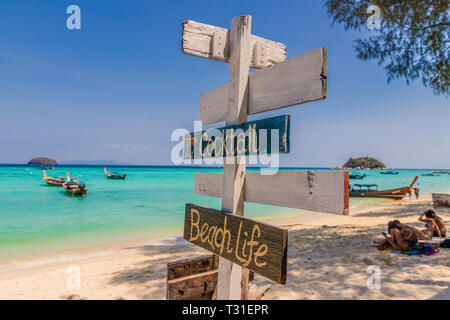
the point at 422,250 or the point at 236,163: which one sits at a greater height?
the point at 236,163

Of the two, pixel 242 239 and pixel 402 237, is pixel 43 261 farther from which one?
pixel 402 237

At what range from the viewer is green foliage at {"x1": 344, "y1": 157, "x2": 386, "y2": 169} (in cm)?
13862

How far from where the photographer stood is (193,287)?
2.44 metres

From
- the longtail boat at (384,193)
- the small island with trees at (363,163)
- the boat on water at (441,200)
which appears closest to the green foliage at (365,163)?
the small island with trees at (363,163)

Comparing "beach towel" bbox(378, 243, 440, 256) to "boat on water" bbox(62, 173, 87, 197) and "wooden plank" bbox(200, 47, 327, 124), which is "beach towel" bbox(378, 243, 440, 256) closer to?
"wooden plank" bbox(200, 47, 327, 124)

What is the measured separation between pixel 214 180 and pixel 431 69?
832 centimetres

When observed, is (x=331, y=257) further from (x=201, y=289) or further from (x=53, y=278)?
(x=53, y=278)

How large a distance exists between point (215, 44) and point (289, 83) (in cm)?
87

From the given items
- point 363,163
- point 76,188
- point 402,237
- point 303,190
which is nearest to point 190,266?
point 303,190

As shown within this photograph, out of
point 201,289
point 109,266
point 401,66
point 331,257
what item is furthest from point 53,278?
point 401,66

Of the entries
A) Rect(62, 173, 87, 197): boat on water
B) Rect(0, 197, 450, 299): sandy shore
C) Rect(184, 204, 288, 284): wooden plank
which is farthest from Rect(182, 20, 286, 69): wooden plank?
Rect(62, 173, 87, 197): boat on water

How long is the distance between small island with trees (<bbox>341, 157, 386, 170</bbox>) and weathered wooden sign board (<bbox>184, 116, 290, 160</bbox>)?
495ft

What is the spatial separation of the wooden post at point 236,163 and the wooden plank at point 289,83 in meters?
0.08
